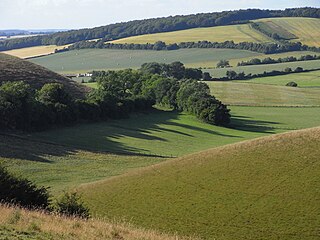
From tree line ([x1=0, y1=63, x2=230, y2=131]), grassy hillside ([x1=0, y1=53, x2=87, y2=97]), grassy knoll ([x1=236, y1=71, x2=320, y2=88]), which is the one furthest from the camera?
grassy knoll ([x1=236, y1=71, x2=320, y2=88])

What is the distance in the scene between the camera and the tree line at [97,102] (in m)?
60.1

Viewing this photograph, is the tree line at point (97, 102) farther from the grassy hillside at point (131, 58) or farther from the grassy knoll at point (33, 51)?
the grassy knoll at point (33, 51)

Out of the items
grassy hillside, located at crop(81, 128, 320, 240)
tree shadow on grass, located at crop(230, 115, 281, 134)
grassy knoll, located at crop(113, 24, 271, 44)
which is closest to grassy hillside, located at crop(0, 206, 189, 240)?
grassy hillside, located at crop(81, 128, 320, 240)

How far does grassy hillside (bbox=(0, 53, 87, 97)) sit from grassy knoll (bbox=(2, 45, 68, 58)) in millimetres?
70509

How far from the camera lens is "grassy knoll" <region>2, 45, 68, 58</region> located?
566 feet

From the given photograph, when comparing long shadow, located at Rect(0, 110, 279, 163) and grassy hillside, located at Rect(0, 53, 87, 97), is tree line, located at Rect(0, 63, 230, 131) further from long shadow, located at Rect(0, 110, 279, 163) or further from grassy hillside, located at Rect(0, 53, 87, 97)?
grassy hillside, located at Rect(0, 53, 87, 97)

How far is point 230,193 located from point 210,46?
5862 inches

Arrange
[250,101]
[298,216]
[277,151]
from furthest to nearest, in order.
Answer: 1. [250,101]
2. [277,151]
3. [298,216]

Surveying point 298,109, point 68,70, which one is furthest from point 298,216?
point 68,70

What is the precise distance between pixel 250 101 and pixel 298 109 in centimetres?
1167

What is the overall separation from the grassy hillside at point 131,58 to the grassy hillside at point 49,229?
128m

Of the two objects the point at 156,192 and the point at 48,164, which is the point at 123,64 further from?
the point at 156,192

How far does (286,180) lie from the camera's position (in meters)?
31.5

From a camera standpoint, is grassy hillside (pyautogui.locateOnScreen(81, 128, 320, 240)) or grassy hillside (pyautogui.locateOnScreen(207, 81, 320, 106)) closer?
grassy hillside (pyautogui.locateOnScreen(81, 128, 320, 240))
